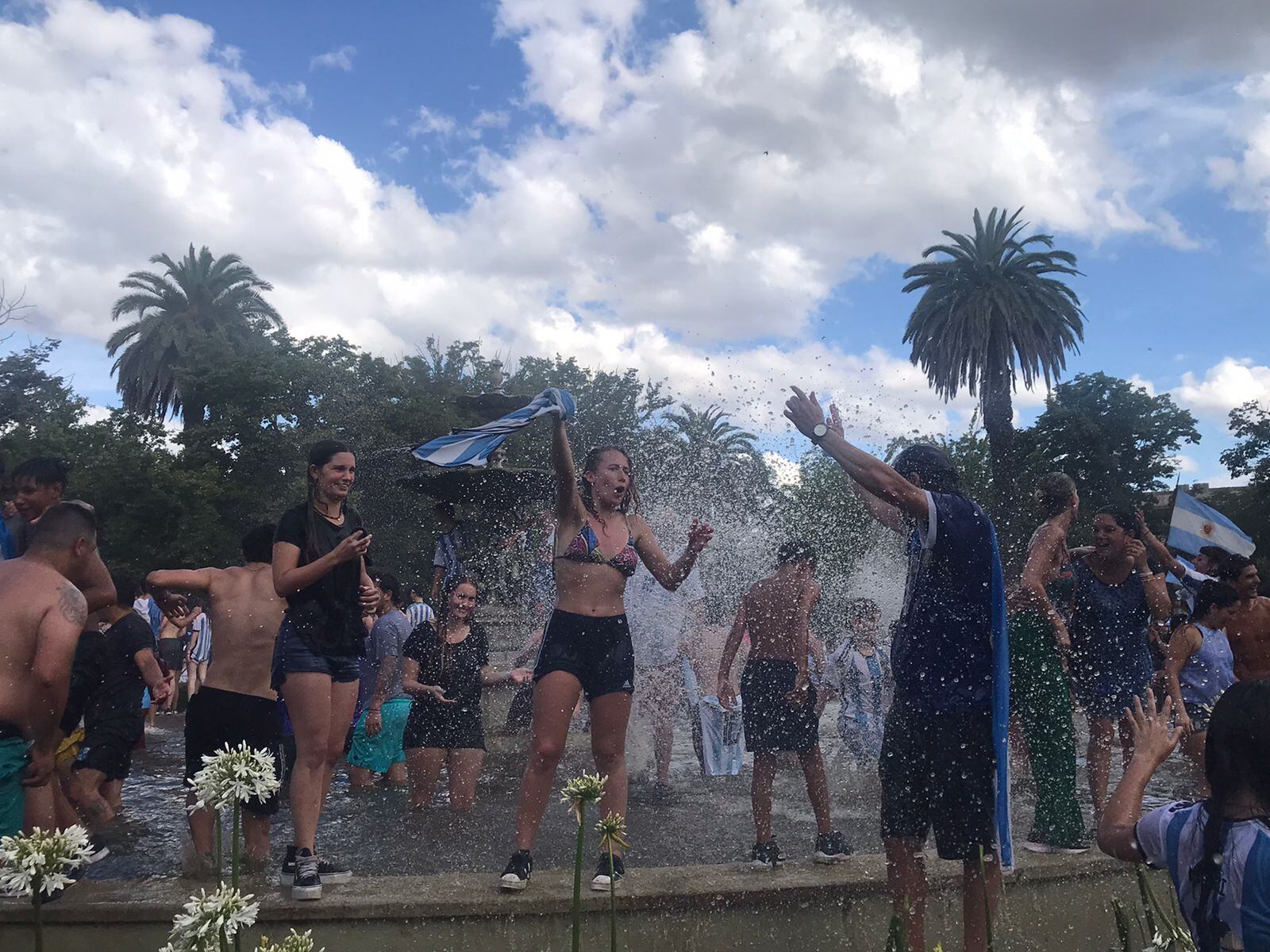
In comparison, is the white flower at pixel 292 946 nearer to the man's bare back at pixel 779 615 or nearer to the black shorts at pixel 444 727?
the man's bare back at pixel 779 615

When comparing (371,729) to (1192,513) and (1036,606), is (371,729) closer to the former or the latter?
(1036,606)

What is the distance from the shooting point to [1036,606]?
4.54 metres

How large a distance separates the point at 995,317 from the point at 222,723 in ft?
115

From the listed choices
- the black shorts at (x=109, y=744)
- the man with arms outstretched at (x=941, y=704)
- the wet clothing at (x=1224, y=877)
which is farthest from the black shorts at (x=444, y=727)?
the wet clothing at (x=1224, y=877)

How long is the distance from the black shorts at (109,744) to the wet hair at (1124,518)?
15.9ft

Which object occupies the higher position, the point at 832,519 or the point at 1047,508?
the point at 832,519

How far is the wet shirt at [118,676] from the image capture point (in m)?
4.73

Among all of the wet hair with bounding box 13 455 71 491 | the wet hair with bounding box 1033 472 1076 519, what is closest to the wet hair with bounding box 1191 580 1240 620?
the wet hair with bounding box 1033 472 1076 519

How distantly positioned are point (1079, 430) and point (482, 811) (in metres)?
38.1

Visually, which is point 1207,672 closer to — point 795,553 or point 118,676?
point 795,553

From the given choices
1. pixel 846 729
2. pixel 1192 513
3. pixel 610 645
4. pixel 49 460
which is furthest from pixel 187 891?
pixel 1192 513

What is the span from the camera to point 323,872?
3.61 metres

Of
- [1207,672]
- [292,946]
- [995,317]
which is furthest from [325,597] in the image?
[995,317]

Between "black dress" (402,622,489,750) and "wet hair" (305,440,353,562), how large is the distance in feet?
7.18
